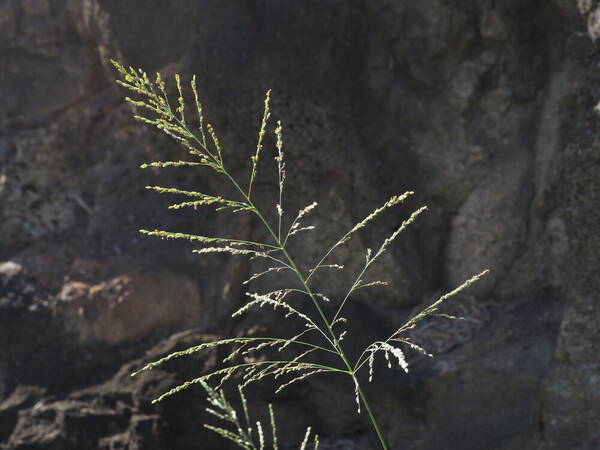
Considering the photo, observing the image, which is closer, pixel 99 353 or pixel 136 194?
pixel 99 353

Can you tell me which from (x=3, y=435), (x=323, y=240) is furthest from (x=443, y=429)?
(x=3, y=435)

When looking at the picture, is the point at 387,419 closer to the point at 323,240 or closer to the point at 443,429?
the point at 443,429

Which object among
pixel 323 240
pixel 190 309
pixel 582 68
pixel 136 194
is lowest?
pixel 190 309

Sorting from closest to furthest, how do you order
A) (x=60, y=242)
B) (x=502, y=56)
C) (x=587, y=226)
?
(x=587, y=226) < (x=502, y=56) < (x=60, y=242)

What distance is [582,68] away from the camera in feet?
9.84

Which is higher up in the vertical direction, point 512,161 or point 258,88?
point 258,88

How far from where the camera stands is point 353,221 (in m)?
3.75

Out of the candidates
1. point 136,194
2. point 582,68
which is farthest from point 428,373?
point 136,194

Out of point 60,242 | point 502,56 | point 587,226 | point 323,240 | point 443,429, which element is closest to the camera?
point 587,226

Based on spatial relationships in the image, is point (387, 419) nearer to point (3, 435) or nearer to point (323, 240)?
point (323, 240)

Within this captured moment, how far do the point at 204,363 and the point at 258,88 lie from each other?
140 cm

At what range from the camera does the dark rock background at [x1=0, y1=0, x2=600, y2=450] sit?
341 centimetres

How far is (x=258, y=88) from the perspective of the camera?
3623mm

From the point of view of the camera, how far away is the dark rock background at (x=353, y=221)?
341cm
